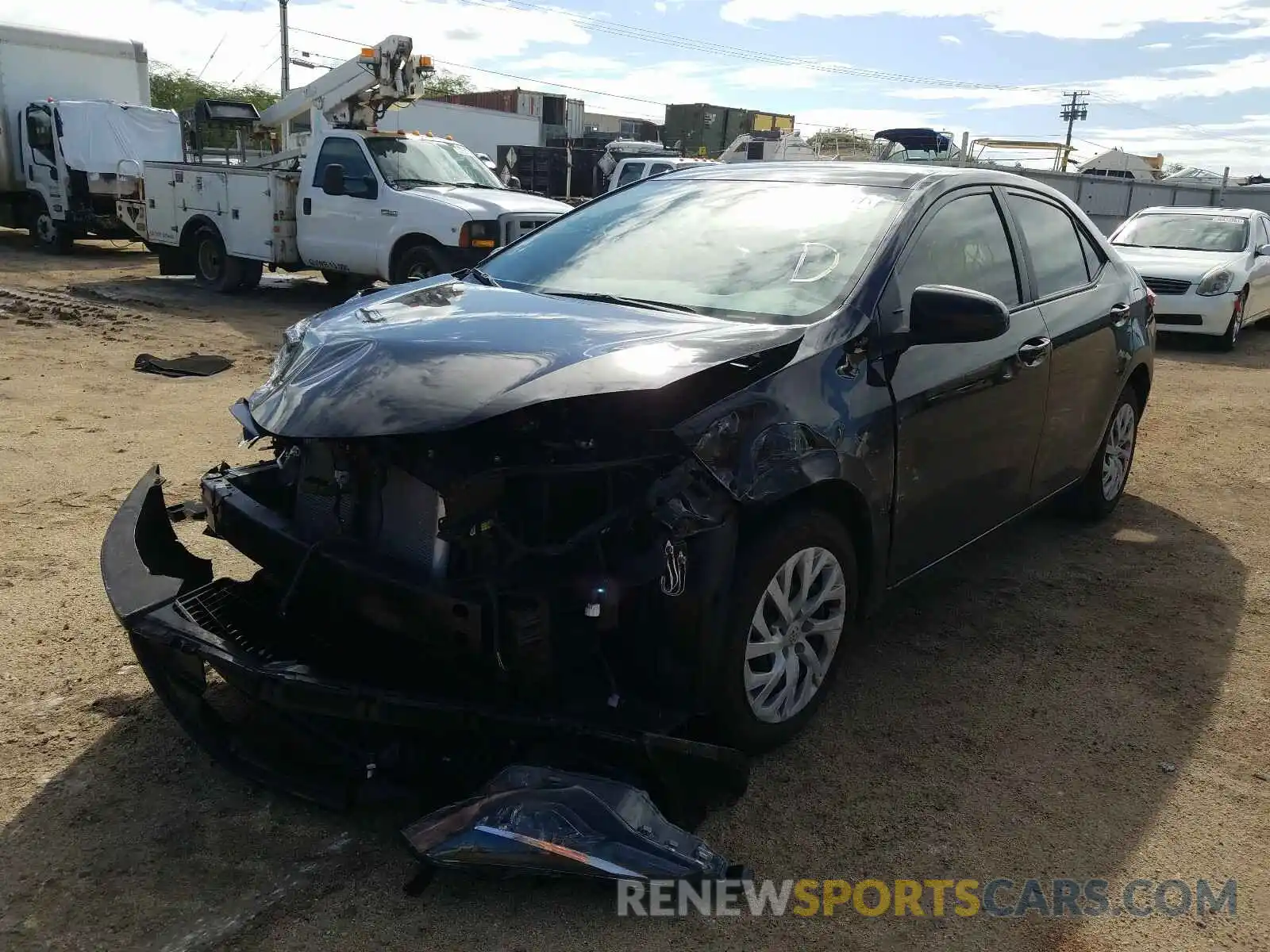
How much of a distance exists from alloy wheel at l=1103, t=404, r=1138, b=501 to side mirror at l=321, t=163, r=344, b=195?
343 inches

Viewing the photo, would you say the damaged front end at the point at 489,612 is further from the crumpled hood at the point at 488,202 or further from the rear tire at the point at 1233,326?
the rear tire at the point at 1233,326

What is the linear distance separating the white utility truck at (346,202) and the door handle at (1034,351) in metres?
6.35

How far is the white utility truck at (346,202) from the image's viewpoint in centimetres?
1059

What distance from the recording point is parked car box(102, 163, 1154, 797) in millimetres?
2475

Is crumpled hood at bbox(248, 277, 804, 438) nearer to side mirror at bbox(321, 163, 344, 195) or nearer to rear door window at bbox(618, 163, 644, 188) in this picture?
side mirror at bbox(321, 163, 344, 195)

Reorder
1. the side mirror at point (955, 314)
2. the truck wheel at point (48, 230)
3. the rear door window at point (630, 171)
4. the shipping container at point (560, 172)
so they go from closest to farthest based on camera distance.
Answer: the side mirror at point (955, 314) → the truck wheel at point (48, 230) → the rear door window at point (630, 171) → the shipping container at point (560, 172)

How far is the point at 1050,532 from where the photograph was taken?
16.9 ft

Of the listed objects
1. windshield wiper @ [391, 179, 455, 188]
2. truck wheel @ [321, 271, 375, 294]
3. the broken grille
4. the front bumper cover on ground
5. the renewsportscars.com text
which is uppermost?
windshield wiper @ [391, 179, 455, 188]

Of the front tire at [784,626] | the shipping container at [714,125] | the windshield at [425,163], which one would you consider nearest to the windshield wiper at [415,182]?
the windshield at [425,163]

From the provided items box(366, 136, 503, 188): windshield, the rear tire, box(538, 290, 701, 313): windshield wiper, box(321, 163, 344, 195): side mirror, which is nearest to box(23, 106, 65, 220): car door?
box(321, 163, 344, 195): side mirror

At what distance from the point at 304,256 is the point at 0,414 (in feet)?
19.6

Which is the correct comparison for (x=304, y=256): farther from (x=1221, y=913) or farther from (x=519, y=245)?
(x=1221, y=913)

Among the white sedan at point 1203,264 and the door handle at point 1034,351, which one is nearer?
the door handle at point 1034,351

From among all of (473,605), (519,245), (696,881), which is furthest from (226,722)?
(519,245)
